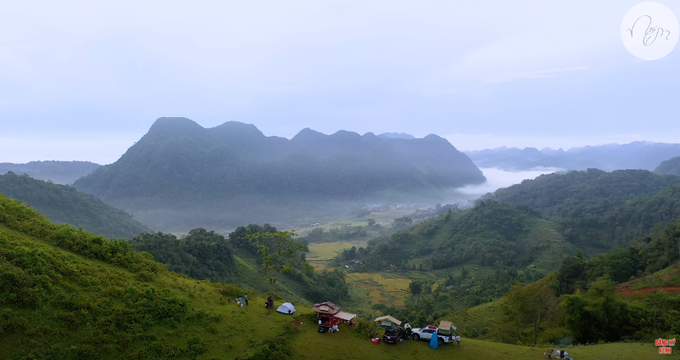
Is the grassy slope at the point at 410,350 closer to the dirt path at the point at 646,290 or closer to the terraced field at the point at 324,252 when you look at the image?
the dirt path at the point at 646,290

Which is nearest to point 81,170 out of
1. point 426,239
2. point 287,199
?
point 287,199

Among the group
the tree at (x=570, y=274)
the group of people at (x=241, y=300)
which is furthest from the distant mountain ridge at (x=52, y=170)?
the tree at (x=570, y=274)

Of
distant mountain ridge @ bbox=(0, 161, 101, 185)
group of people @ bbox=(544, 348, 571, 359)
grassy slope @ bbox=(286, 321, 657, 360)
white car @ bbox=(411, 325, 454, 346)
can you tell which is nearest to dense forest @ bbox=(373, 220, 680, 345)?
grassy slope @ bbox=(286, 321, 657, 360)

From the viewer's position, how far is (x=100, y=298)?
13.2 m

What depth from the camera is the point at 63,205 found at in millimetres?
78250

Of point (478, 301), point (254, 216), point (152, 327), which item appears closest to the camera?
point (152, 327)

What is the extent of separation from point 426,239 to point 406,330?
70556 millimetres

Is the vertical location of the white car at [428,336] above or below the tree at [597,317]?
above

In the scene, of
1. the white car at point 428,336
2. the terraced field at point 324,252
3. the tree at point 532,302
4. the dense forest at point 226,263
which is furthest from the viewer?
the terraced field at point 324,252

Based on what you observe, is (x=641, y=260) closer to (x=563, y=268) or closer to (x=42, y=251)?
(x=563, y=268)

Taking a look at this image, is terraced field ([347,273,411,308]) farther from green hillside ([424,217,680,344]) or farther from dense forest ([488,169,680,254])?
dense forest ([488,169,680,254])

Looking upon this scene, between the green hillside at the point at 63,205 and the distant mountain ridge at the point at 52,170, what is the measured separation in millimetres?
111317

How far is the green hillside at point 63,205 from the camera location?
246 feet

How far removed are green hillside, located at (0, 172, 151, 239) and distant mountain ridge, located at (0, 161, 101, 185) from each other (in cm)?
11132
